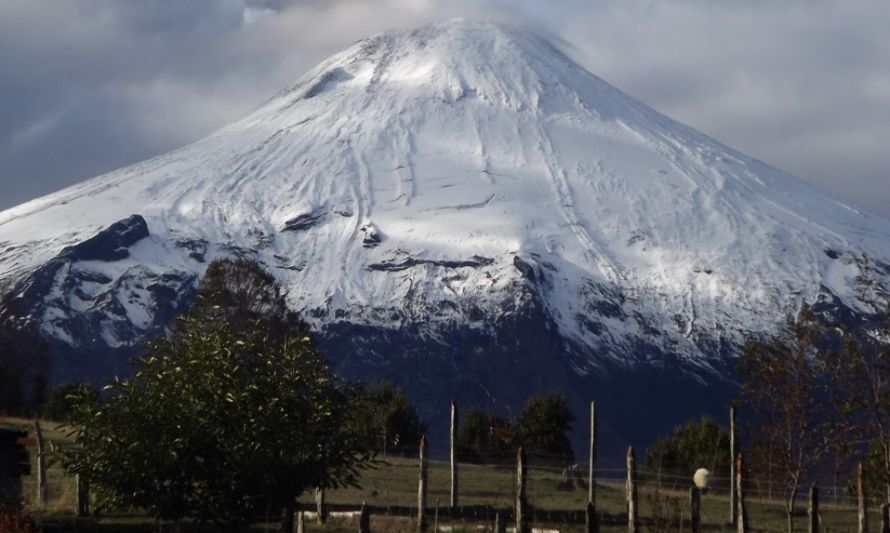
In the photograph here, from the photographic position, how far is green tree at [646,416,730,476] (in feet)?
162

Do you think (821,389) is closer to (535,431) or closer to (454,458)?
(454,458)

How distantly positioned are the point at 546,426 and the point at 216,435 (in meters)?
36.1

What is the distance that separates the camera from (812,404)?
3359cm

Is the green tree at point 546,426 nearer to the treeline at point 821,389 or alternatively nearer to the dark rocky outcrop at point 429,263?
the treeline at point 821,389

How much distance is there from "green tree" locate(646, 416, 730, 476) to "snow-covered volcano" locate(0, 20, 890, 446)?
77533mm

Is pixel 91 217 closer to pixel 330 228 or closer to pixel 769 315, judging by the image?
pixel 330 228

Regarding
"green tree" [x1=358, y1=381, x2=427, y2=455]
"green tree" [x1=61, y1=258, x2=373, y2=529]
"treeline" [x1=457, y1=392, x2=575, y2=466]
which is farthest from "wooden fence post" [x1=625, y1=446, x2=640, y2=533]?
"treeline" [x1=457, y1=392, x2=575, y2=466]

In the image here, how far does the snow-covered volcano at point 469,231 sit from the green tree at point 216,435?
11180 centimetres

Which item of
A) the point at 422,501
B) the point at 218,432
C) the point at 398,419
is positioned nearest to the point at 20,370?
the point at 398,419

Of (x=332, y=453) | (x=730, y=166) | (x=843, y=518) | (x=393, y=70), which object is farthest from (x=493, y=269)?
(x=332, y=453)

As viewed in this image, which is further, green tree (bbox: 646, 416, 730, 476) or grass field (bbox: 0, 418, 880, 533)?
green tree (bbox: 646, 416, 730, 476)

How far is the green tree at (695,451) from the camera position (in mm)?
49469

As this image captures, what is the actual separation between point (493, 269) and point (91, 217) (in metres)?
45.6

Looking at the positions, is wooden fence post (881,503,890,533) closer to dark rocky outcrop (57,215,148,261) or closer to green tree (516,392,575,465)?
green tree (516,392,575,465)
